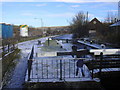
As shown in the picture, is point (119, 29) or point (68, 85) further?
point (119, 29)

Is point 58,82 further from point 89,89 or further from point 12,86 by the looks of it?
point 12,86

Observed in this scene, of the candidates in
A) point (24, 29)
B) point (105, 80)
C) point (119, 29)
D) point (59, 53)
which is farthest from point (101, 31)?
point (105, 80)

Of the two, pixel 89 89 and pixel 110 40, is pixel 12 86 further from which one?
pixel 110 40

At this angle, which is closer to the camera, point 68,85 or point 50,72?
point 68,85

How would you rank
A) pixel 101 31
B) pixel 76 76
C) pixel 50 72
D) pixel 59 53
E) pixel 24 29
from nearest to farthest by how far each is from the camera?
pixel 76 76, pixel 50 72, pixel 59 53, pixel 101 31, pixel 24 29

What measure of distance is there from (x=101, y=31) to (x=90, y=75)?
25645 mm

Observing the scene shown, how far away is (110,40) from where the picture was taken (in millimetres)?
20547

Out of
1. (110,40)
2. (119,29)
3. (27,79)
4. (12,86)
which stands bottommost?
(12,86)

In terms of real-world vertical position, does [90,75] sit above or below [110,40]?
below

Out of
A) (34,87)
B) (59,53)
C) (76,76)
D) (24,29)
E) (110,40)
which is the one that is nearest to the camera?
(34,87)

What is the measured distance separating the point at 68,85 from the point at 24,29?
32434mm

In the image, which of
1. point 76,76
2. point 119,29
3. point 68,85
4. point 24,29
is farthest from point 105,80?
point 24,29

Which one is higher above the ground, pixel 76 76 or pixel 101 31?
pixel 101 31

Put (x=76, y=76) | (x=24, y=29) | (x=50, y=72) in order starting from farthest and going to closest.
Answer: (x=24, y=29)
(x=50, y=72)
(x=76, y=76)
